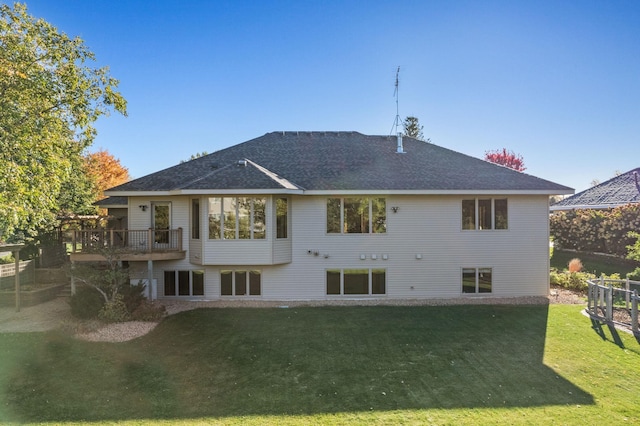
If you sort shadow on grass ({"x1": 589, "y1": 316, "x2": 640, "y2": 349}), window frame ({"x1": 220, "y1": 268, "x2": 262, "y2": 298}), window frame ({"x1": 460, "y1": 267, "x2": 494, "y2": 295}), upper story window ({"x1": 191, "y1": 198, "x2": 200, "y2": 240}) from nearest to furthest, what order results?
shadow on grass ({"x1": 589, "y1": 316, "x2": 640, "y2": 349}), upper story window ({"x1": 191, "y1": 198, "x2": 200, "y2": 240}), window frame ({"x1": 220, "y1": 268, "x2": 262, "y2": 298}), window frame ({"x1": 460, "y1": 267, "x2": 494, "y2": 295})

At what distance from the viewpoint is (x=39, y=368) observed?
739cm

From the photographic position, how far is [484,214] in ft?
44.4

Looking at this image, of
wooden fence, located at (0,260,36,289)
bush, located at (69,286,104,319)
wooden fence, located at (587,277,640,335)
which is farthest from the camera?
wooden fence, located at (0,260,36,289)

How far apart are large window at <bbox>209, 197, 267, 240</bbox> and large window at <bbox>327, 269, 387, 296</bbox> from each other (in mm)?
3413

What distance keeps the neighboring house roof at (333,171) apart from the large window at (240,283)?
144 inches

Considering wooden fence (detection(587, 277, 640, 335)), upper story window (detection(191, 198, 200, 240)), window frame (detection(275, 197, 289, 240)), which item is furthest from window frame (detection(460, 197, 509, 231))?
upper story window (detection(191, 198, 200, 240))

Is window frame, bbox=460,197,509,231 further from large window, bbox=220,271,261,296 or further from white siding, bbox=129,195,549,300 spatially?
large window, bbox=220,271,261,296

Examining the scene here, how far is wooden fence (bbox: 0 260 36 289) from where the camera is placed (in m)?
14.4

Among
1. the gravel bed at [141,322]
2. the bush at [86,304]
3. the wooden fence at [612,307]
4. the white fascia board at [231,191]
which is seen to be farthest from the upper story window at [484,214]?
the bush at [86,304]

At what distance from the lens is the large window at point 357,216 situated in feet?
43.8

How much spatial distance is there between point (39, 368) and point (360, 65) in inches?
673

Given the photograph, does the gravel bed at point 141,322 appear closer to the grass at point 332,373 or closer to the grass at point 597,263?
the grass at point 332,373

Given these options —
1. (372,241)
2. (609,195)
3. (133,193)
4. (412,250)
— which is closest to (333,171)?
(372,241)

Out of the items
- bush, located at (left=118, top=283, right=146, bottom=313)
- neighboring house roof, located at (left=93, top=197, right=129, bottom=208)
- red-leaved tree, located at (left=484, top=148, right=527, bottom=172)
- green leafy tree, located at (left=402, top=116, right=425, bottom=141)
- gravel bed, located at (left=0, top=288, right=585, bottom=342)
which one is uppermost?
green leafy tree, located at (left=402, top=116, right=425, bottom=141)
